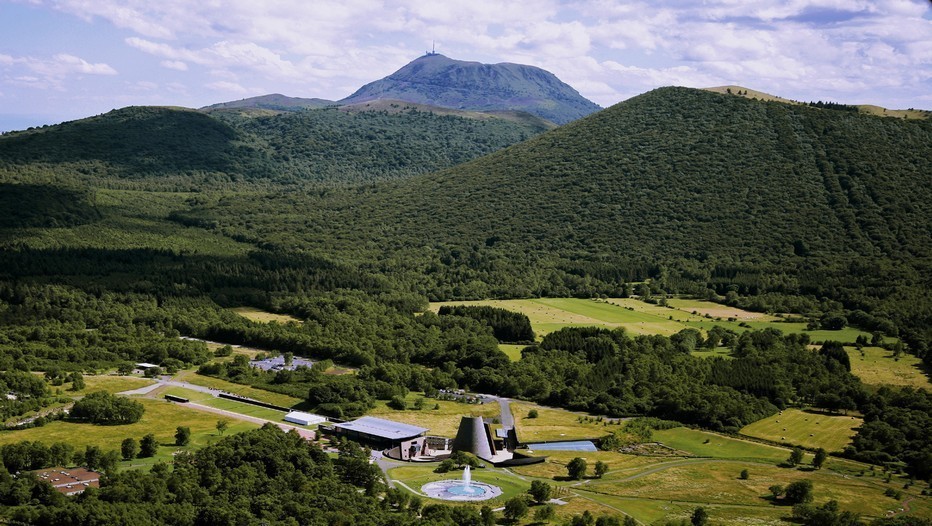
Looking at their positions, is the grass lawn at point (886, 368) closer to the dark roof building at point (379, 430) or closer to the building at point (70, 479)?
the dark roof building at point (379, 430)

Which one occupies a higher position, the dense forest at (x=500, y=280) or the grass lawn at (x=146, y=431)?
the dense forest at (x=500, y=280)

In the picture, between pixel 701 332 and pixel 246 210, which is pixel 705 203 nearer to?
pixel 701 332

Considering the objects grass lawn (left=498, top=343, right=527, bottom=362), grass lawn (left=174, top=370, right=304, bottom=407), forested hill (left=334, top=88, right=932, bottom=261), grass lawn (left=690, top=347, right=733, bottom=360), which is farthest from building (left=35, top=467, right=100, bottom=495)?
forested hill (left=334, top=88, right=932, bottom=261)

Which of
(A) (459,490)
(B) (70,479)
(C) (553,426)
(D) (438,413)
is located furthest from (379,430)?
(B) (70,479)

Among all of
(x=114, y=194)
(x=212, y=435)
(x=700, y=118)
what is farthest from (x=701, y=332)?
(x=114, y=194)

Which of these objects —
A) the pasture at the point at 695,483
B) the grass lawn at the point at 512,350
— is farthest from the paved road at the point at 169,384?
the grass lawn at the point at 512,350

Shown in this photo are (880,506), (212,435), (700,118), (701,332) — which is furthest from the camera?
(700,118)

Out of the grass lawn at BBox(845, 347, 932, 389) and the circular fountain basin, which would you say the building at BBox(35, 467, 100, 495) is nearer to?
the circular fountain basin
